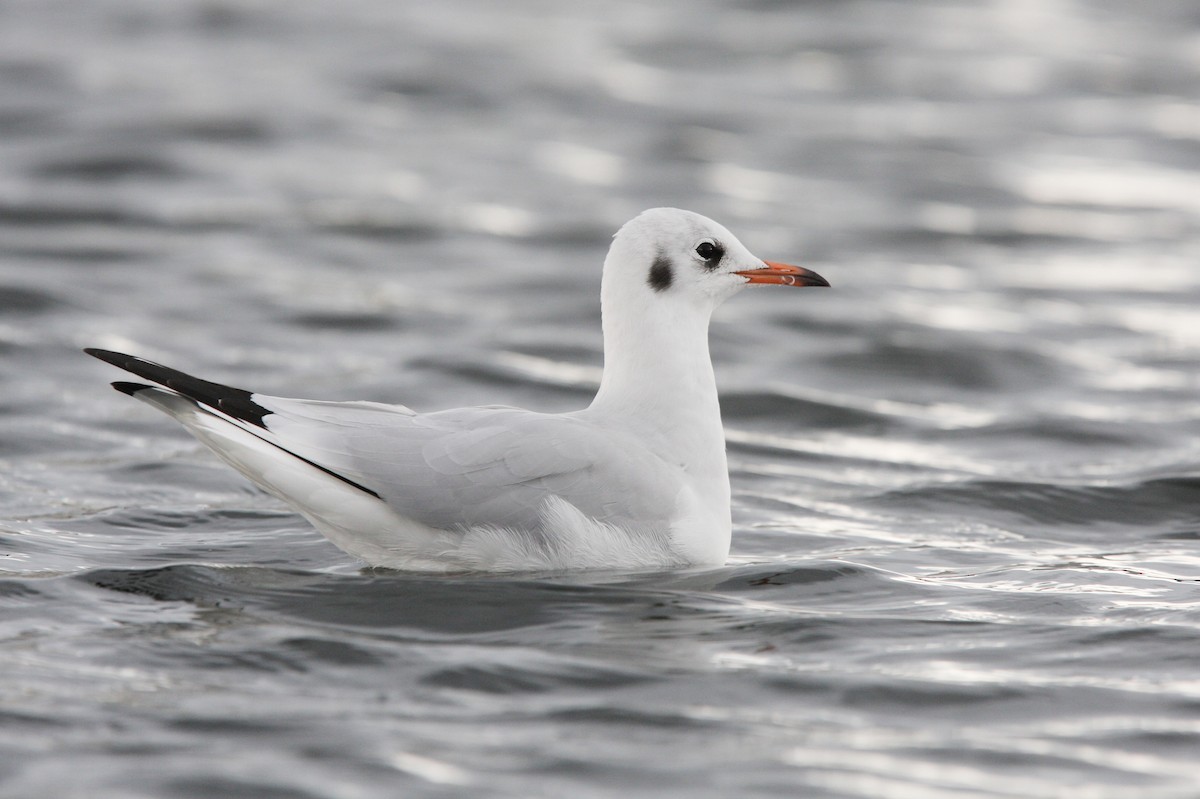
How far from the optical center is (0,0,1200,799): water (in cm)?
539

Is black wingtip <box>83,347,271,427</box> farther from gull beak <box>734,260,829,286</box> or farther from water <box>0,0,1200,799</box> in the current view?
gull beak <box>734,260,829,286</box>

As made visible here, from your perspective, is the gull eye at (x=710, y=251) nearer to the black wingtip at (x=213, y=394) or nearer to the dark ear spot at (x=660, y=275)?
the dark ear spot at (x=660, y=275)

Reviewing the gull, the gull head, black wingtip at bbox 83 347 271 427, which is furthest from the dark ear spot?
black wingtip at bbox 83 347 271 427

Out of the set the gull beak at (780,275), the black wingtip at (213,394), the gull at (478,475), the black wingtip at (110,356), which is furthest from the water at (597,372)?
the gull beak at (780,275)

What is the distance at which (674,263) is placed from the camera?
7.11 meters

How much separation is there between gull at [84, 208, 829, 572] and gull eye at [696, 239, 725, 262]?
587mm

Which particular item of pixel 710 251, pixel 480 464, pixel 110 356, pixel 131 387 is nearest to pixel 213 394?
pixel 131 387

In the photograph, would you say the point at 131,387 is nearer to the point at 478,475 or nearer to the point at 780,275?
the point at 478,475

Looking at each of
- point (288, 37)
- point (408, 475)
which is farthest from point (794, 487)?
point (288, 37)

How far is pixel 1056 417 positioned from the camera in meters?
10.6

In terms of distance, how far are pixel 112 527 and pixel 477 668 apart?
8.23ft

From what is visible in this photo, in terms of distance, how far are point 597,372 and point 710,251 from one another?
13.9 feet

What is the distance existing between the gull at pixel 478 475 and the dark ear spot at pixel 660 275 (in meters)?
0.44

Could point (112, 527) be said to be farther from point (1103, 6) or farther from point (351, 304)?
point (1103, 6)
